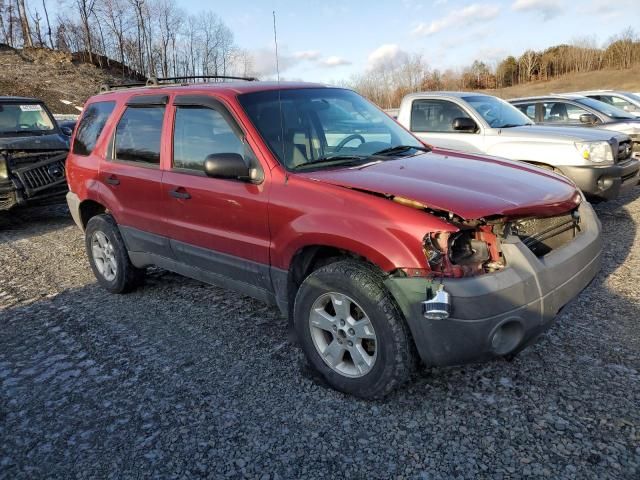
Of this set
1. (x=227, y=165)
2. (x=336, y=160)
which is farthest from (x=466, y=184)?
(x=227, y=165)

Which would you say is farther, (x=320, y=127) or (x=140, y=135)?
(x=140, y=135)

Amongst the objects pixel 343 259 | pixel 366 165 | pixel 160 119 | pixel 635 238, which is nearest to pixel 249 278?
pixel 343 259

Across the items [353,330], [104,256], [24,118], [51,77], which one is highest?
[51,77]

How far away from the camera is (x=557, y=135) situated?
6516 mm

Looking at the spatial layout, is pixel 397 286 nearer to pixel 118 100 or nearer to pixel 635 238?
pixel 118 100

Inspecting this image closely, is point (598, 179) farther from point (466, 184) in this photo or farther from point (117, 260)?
point (117, 260)

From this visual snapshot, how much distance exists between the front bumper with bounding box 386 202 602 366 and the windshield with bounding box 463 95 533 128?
4.82 m

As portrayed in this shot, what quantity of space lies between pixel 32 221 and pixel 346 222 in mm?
7991

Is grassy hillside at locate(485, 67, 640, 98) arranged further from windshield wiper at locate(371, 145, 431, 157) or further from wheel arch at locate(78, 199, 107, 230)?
wheel arch at locate(78, 199, 107, 230)

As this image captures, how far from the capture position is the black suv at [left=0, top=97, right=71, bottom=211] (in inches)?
313

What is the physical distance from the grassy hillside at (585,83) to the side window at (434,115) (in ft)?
124

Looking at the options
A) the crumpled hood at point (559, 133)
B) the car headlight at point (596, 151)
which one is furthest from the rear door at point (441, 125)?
the car headlight at point (596, 151)

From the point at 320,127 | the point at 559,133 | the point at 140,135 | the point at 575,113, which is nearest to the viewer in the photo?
the point at 320,127

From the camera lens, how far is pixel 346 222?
2818mm
